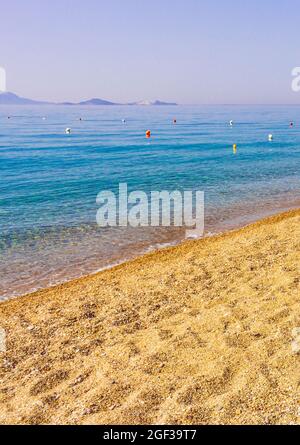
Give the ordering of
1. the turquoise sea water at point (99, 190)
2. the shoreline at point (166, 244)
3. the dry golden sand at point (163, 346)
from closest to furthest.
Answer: the dry golden sand at point (163, 346) < the shoreline at point (166, 244) < the turquoise sea water at point (99, 190)

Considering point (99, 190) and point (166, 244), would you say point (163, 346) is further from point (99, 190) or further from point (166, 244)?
point (99, 190)

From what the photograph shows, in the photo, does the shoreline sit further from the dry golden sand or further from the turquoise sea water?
the dry golden sand

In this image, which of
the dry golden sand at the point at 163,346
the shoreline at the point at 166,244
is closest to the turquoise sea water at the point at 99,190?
the shoreline at the point at 166,244

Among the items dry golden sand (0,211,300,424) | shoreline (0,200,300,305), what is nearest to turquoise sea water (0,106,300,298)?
shoreline (0,200,300,305)

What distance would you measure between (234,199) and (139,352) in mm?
14575

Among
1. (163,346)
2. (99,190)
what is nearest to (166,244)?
(163,346)

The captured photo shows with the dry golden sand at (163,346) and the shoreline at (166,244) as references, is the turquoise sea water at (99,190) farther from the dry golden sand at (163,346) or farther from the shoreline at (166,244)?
the dry golden sand at (163,346)

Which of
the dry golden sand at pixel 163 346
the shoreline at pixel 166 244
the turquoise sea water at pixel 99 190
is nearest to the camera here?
the dry golden sand at pixel 163 346

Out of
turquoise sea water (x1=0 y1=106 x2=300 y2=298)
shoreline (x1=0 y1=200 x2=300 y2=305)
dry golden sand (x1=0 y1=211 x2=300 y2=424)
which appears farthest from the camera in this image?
turquoise sea water (x1=0 y1=106 x2=300 y2=298)

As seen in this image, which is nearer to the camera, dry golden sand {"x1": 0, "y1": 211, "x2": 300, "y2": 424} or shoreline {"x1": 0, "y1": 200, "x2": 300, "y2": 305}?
dry golden sand {"x1": 0, "y1": 211, "x2": 300, "y2": 424}

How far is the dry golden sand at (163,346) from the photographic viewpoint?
5.18 metres

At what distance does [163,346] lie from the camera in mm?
6613

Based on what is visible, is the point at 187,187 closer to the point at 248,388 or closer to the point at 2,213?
the point at 2,213

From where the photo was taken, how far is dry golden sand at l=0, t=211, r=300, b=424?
17.0 feet
